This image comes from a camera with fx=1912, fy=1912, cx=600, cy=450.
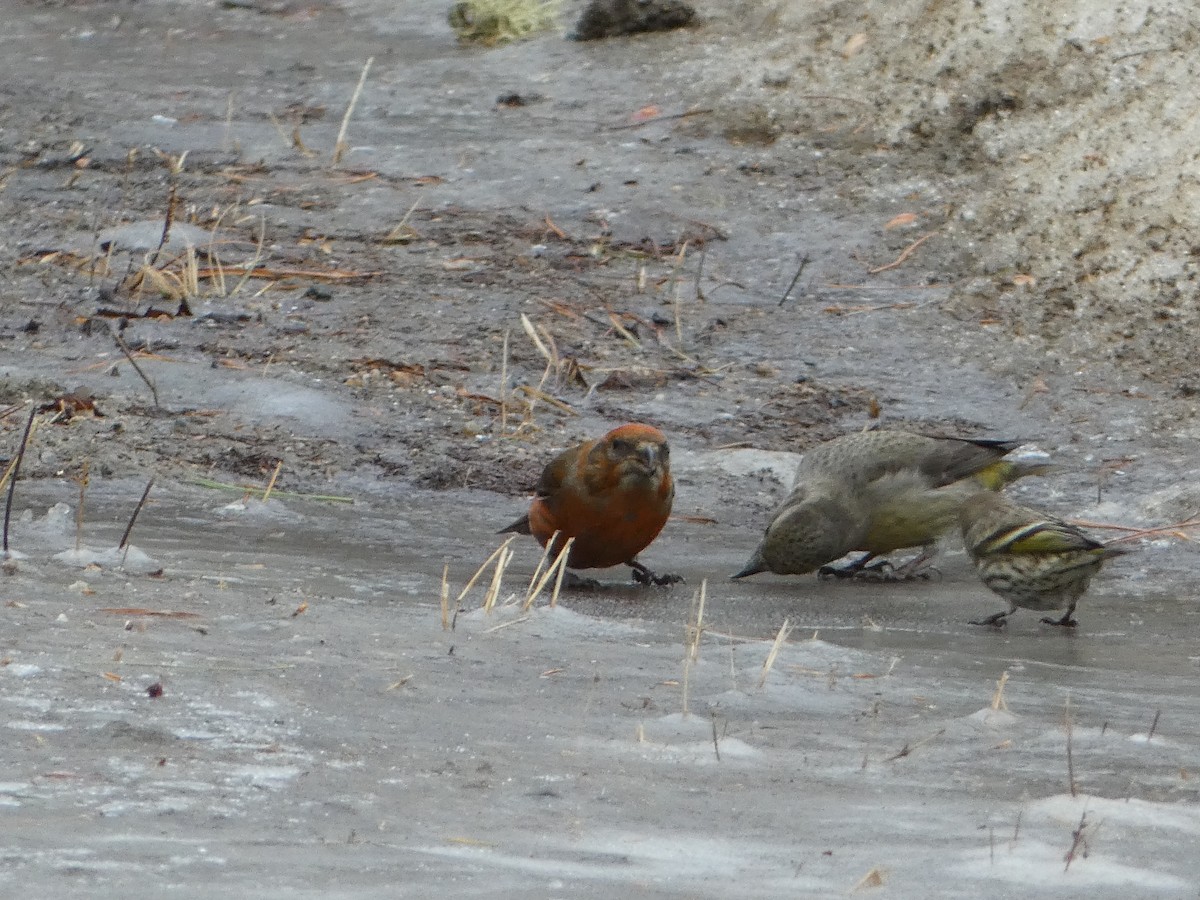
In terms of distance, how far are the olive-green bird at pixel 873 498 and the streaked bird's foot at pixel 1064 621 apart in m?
0.96

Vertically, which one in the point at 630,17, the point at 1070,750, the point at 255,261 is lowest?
the point at 255,261

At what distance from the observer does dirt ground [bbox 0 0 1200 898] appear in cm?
301

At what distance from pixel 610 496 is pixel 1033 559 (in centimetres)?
131

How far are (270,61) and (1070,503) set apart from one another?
29.4ft

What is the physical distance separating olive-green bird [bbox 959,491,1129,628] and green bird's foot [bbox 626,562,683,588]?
0.95 m

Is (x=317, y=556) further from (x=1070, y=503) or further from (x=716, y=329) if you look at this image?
(x=716, y=329)

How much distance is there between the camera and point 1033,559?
18.1 feet

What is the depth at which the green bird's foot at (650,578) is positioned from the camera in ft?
20.2

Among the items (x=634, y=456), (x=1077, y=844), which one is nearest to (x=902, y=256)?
(x=634, y=456)

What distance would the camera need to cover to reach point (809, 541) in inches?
254

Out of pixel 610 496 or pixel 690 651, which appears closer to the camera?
pixel 690 651

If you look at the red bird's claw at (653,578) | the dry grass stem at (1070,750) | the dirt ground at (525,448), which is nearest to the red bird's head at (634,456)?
the red bird's claw at (653,578)

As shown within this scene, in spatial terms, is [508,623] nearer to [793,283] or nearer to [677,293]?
[793,283]

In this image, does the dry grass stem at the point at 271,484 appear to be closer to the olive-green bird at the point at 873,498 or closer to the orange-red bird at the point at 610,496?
the orange-red bird at the point at 610,496
